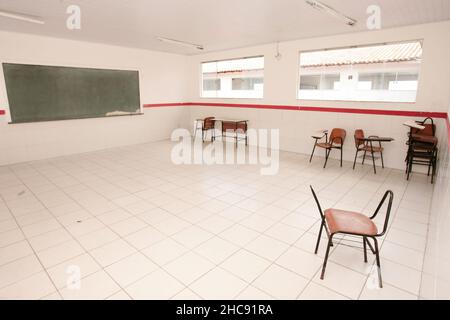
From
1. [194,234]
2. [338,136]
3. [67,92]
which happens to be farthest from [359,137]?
[67,92]

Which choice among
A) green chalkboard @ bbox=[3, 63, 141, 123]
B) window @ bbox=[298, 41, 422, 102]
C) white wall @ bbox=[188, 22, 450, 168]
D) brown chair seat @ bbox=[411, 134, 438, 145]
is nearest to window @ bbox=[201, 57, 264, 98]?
white wall @ bbox=[188, 22, 450, 168]

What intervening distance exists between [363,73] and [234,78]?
358 centimetres

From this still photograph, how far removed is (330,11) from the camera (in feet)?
12.9

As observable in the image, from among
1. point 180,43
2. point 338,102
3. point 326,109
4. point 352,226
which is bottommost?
point 352,226

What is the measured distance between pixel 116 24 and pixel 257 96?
395cm

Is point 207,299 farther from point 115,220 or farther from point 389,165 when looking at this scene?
point 389,165

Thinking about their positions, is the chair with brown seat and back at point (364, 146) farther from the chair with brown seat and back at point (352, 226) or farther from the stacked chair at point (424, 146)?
the chair with brown seat and back at point (352, 226)

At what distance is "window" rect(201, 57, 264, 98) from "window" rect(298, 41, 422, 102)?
133 cm

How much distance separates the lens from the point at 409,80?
5203 millimetres

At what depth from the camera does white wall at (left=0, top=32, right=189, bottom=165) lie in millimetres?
5637

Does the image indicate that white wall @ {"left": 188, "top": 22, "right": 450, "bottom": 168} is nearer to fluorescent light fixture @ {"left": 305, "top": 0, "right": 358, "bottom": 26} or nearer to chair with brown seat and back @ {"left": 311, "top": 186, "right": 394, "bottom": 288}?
fluorescent light fixture @ {"left": 305, "top": 0, "right": 358, "bottom": 26}

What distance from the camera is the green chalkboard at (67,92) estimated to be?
565 cm

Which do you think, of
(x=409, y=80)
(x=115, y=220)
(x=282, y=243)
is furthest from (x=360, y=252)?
(x=409, y=80)

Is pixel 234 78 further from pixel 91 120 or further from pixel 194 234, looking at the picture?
pixel 194 234
